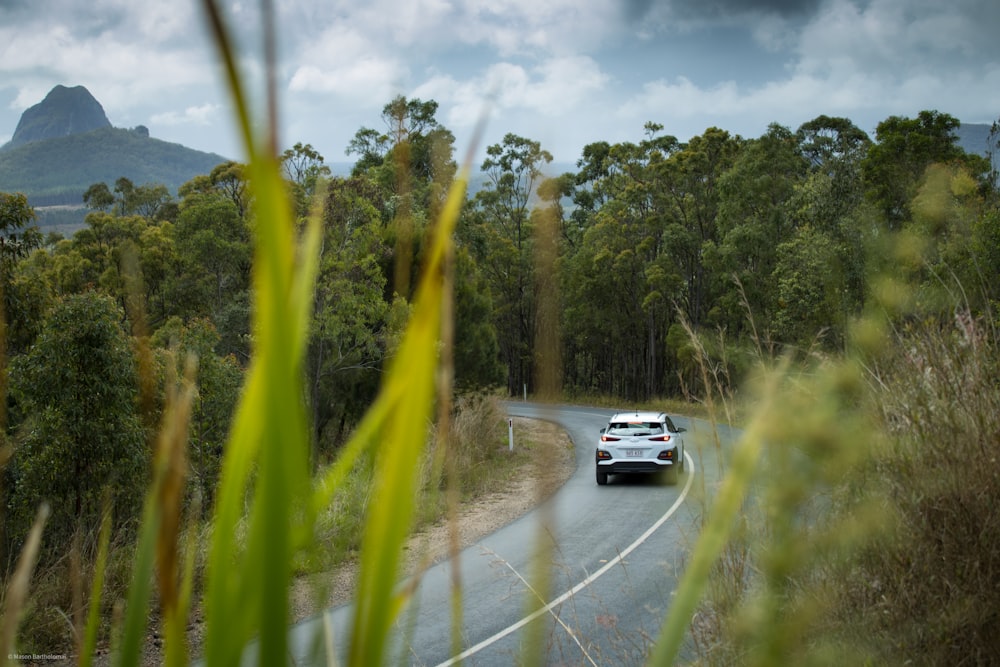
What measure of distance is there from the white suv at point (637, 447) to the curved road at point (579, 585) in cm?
40

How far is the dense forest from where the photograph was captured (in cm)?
638

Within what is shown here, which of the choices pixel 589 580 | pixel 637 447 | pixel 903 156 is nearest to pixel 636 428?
pixel 637 447

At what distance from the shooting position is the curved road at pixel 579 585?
584 cm

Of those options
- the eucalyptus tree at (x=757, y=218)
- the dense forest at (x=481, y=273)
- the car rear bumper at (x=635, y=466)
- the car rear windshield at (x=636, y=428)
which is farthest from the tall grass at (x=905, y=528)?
the eucalyptus tree at (x=757, y=218)

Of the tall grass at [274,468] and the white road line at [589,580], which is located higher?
the tall grass at [274,468]

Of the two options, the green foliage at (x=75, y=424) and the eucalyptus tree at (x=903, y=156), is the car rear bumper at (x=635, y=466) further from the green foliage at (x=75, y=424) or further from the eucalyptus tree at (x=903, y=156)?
the eucalyptus tree at (x=903, y=156)

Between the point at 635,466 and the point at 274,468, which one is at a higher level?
the point at 274,468

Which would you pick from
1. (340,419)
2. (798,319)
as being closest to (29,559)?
(340,419)

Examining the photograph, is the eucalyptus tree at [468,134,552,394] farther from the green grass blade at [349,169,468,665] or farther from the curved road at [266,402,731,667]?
the green grass blade at [349,169,468,665]

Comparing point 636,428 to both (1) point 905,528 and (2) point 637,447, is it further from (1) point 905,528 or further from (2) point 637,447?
(1) point 905,528

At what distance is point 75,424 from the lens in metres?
8.22

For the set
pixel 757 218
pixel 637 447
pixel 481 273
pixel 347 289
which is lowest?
pixel 637 447

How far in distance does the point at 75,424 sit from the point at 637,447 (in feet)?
34.6

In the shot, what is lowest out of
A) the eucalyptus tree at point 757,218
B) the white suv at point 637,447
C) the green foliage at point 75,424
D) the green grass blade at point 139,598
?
the white suv at point 637,447
